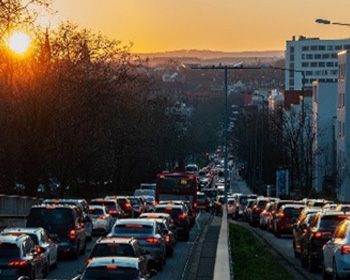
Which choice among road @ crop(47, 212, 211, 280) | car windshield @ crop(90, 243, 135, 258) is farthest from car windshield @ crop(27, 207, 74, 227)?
car windshield @ crop(90, 243, 135, 258)

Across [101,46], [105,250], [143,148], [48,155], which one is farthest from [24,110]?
[105,250]

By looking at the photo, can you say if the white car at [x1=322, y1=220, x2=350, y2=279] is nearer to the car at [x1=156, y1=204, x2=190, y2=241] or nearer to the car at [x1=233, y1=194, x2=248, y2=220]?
the car at [x1=156, y1=204, x2=190, y2=241]

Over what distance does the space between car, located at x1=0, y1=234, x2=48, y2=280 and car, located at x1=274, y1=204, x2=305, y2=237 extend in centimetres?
2403

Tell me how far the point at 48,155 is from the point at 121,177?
32.2 metres

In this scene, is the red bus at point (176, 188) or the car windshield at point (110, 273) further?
the red bus at point (176, 188)

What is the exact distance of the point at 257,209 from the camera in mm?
70188

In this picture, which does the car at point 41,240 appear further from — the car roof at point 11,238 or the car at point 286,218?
the car at point 286,218

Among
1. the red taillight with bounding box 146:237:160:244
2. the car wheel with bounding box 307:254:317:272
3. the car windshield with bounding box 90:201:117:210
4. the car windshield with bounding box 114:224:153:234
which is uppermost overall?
the car windshield with bounding box 90:201:117:210

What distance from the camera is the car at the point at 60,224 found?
39156 mm

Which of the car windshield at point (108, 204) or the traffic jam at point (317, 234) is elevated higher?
the car windshield at point (108, 204)

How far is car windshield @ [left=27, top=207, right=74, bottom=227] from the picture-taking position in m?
39.2

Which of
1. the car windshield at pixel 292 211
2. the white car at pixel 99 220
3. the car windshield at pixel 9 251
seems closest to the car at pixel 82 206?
the white car at pixel 99 220

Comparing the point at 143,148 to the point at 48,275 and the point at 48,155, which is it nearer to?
the point at 48,155

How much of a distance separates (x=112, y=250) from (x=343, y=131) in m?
70.3
